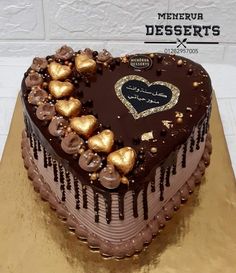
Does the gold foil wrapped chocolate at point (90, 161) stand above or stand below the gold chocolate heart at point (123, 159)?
below

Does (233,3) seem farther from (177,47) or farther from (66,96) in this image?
(66,96)

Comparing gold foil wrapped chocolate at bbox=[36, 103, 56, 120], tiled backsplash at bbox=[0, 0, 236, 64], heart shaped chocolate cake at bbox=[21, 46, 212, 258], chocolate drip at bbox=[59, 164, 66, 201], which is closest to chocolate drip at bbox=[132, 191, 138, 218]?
heart shaped chocolate cake at bbox=[21, 46, 212, 258]

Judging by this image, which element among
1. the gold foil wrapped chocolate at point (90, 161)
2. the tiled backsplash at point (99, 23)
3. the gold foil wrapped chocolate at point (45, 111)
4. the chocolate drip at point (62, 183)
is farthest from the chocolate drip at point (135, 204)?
the tiled backsplash at point (99, 23)

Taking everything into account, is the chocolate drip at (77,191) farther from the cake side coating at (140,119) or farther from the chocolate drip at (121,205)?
the chocolate drip at (121,205)

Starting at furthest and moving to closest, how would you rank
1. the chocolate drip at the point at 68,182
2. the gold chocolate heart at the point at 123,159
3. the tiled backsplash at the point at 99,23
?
the tiled backsplash at the point at 99,23 < the chocolate drip at the point at 68,182 < the gold chocolate heart at the point at 123,159

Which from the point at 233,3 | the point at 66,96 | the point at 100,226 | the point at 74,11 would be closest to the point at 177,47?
the point at 233,3

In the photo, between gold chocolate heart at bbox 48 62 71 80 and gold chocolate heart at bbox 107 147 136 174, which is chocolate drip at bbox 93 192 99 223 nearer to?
gold chocolate heart at bbox 107 147 136 174
